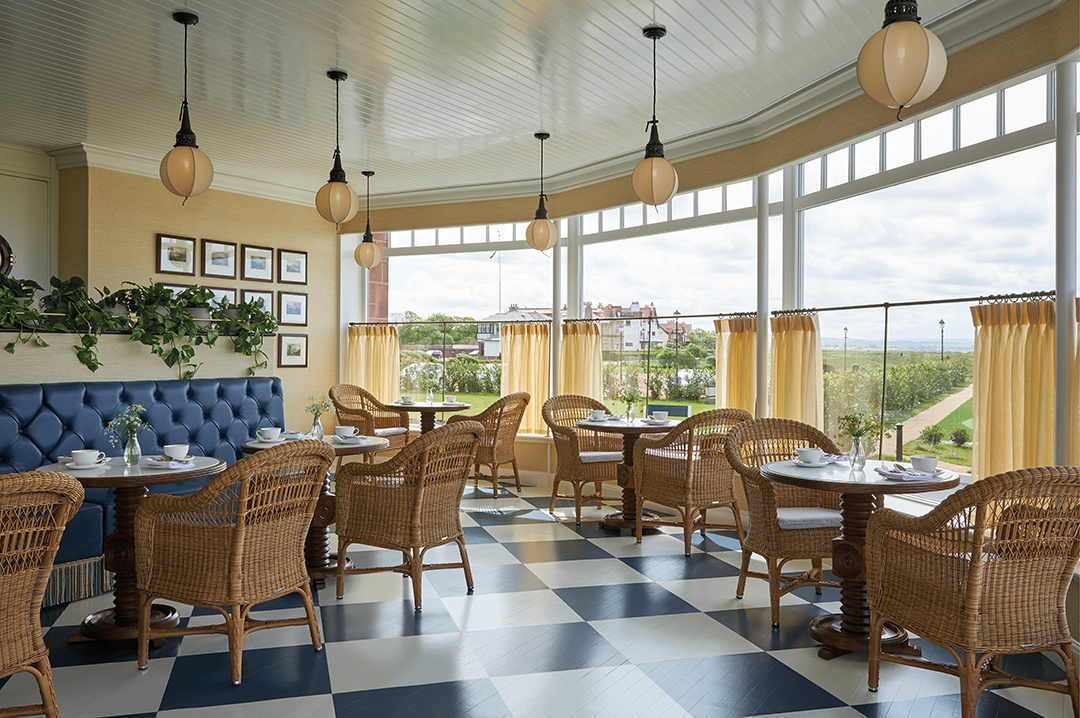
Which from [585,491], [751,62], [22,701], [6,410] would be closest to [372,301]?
[585,491]

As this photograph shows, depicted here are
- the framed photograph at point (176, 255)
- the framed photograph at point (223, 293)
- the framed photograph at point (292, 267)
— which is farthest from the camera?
the framed photograph at point (292, 267)

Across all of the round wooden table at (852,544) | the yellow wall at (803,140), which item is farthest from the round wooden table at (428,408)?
the round wooden table at (852,544)

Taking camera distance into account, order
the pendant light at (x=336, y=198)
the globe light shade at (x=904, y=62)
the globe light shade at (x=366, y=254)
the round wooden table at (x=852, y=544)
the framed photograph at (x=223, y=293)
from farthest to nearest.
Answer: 1. the framed photograph at (x=223, y=293)
2. the globe light shade at (x=366, y=254)
3. the pendant light at (x=336, y=198)
4. the round wooden table at (x=852, y=544)
5. the globe light shade at (x=904, y=62)

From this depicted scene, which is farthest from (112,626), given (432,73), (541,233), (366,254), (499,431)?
(366,254)

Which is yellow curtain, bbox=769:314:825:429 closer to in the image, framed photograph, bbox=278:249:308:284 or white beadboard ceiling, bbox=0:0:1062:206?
white beadboard ceiling, bbox=0:0:1062:206

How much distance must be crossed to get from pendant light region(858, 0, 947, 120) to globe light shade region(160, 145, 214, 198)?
137 inches

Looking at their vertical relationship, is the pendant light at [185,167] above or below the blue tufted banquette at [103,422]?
above

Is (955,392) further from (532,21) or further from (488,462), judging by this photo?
(488,462)

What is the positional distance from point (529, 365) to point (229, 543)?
479 cm

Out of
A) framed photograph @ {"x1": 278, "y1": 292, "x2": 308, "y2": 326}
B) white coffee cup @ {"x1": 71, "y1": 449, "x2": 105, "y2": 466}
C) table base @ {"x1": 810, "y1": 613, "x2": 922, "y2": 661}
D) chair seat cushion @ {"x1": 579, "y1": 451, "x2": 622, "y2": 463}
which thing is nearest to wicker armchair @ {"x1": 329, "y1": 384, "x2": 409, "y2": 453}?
framed photograph @ {"x1": 278, "y1": 292, "x2": 308, "y2": 326}

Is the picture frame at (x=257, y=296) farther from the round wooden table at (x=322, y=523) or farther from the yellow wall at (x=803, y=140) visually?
the round wooden table at (x=322, y=523)

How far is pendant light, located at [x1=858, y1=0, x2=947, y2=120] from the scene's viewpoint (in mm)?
2611

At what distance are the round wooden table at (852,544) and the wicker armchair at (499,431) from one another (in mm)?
3435

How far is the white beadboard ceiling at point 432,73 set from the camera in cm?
382
